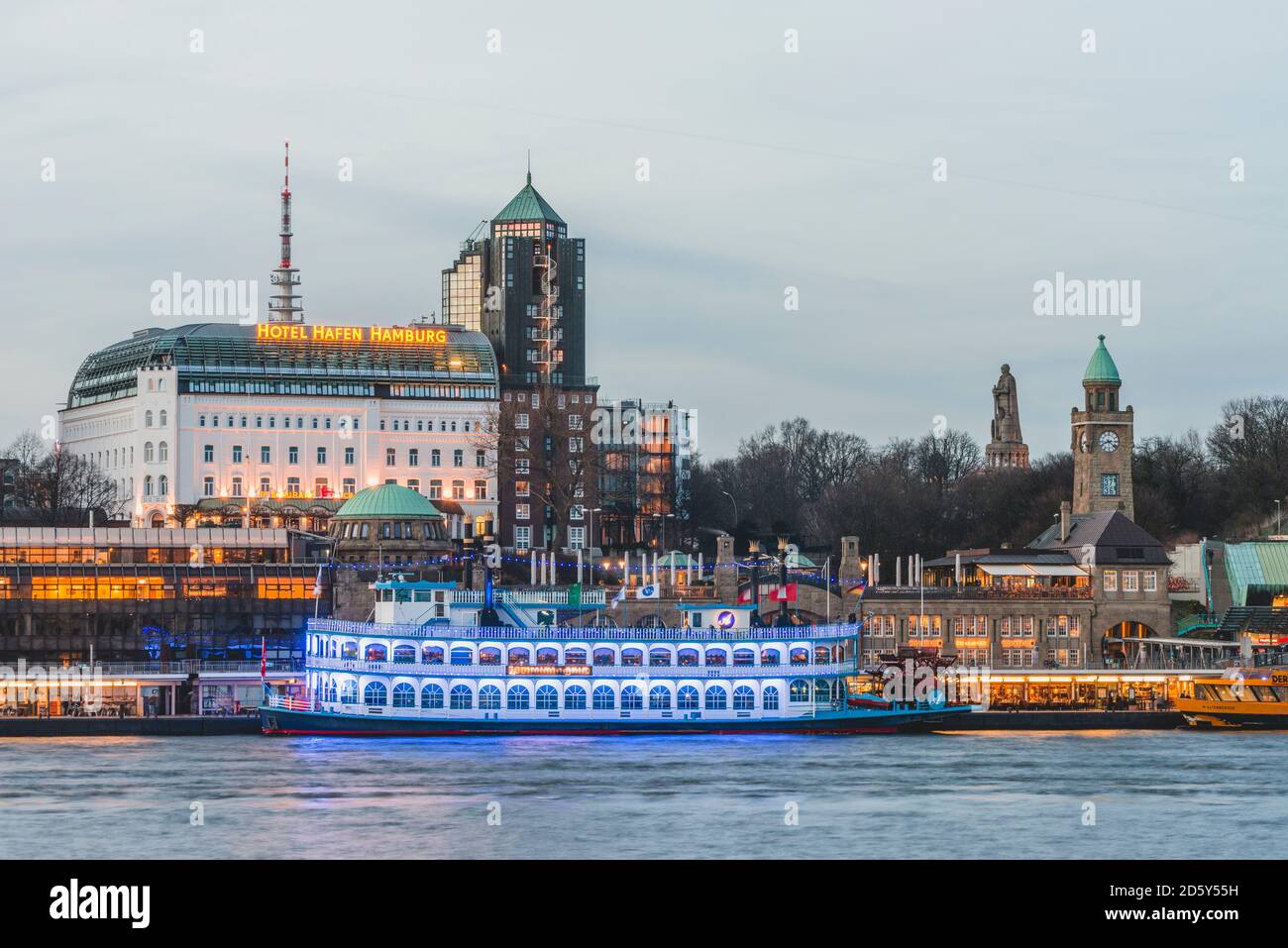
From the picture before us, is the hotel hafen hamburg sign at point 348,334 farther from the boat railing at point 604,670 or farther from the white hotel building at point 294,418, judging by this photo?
the boat railing at point 604,670

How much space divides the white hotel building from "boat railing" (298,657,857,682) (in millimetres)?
72931

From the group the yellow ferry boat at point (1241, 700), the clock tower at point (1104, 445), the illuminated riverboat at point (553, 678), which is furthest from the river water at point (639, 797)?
the clock tower at point (1104, 445)

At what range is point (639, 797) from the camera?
8375 centimetres

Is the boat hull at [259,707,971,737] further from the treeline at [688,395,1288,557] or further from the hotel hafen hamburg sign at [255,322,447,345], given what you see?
the hotel hafen hamburg sign at [255,322,447,345]

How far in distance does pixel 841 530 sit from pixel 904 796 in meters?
89.5

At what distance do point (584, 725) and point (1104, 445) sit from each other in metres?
58.0

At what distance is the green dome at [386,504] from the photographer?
6415 inches

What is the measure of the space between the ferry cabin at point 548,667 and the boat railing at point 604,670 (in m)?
0.05

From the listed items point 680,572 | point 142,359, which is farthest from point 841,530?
point 142,359
